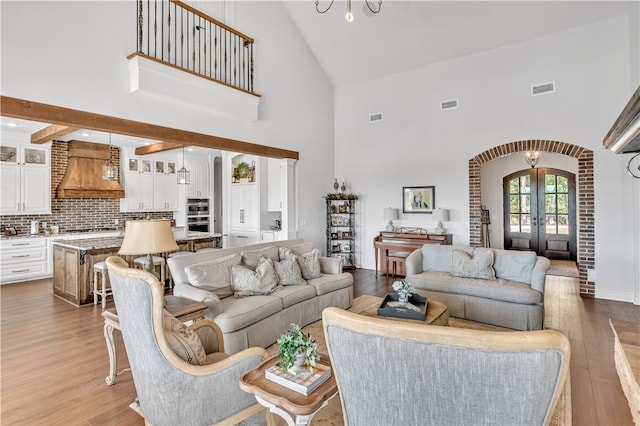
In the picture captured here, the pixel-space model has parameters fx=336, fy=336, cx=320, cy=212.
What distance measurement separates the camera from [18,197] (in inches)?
257

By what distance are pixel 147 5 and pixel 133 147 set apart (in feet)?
14.3

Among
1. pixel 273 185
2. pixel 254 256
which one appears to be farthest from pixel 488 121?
pixel 254 256

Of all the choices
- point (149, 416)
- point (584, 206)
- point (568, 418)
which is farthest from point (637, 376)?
point (584, 206)

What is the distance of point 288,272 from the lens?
13.6 feet

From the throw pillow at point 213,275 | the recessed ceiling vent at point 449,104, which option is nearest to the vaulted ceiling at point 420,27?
the recessed ceiling vent at point 449,104

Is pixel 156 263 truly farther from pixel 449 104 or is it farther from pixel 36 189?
pixel 449 104

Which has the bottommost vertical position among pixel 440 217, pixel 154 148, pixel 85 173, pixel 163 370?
pixel 163 370

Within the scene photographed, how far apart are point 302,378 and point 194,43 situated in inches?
201

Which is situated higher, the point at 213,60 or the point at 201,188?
the point at 213,60

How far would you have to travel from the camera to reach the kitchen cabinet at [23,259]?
6.20 m

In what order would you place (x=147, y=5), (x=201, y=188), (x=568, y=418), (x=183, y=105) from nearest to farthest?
1. (x=568, y=418)
2. (x=147, y=5)
3. (x=183, y=105)
4. (x=201, y=188)

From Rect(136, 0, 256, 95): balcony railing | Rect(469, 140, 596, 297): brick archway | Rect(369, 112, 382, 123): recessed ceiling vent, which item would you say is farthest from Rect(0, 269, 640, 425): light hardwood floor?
Rect(369, 112, 382, 123): recessed ceiling vent

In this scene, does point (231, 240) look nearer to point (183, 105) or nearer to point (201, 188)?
point (201, 188)

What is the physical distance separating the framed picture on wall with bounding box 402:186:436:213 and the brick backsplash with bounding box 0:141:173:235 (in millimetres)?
6657
